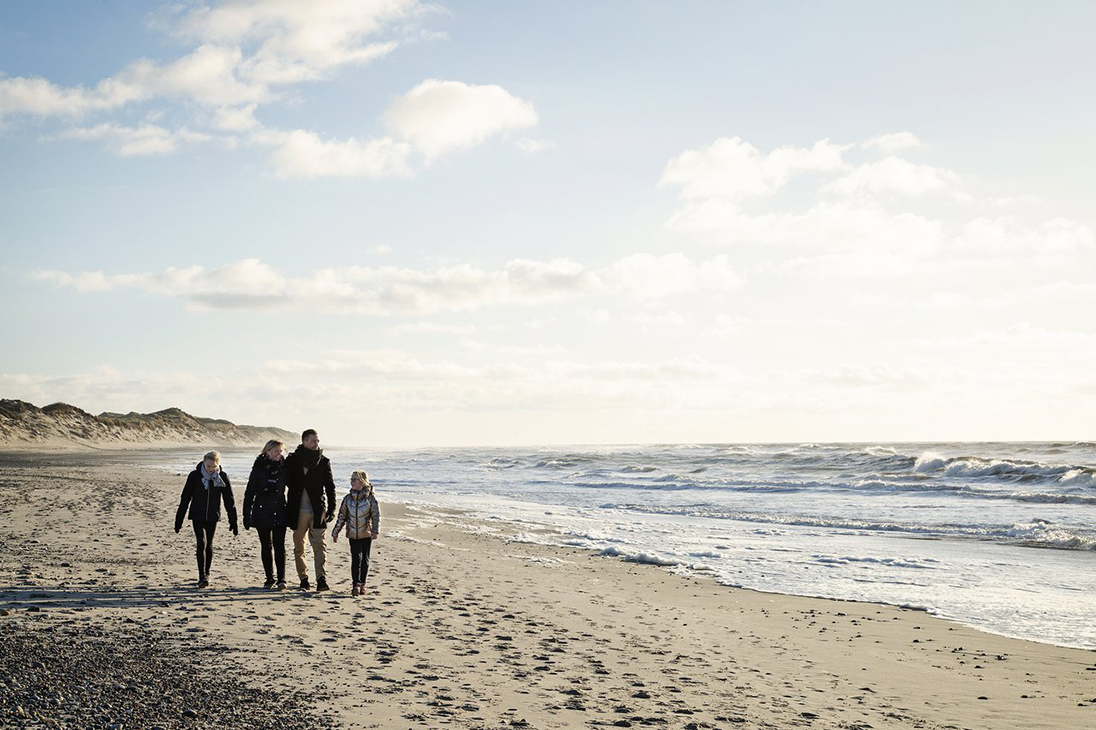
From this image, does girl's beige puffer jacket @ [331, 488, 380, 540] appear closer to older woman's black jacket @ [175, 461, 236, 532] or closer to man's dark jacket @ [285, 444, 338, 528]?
man's dark jacket @ [285, 444, 338, 528]

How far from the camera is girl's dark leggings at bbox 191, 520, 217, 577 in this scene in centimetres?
1019

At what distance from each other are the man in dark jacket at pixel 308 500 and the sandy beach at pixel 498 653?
58 centimetres

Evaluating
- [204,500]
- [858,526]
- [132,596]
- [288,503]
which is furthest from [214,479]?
[858,526]

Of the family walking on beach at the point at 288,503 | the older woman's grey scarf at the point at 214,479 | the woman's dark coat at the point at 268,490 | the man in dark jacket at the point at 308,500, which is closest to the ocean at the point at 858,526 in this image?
the family walking on beach at the point at 288,503

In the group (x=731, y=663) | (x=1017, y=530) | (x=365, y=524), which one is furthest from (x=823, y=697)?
(x=1017, y=530)

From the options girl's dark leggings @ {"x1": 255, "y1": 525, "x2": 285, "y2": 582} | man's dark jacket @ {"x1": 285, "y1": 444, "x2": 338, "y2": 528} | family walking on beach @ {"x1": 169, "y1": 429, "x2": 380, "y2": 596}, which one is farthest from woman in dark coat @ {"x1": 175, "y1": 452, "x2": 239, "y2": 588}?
man's dark jacket @ {"x1": 285, "y1": 444, "x2": 338, "y2": 528}

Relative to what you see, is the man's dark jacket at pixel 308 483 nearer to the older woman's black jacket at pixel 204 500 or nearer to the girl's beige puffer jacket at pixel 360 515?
the girl's beige puffer jacket at pixel 360 515

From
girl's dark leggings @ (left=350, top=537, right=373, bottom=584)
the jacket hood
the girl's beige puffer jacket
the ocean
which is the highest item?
the jacket hood

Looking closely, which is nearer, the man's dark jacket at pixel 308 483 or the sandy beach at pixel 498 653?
the sandy beach at pixel 498 653

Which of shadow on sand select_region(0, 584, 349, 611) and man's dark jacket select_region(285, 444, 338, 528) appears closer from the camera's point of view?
shadow on sand select_region(0, 584, 349, 611)

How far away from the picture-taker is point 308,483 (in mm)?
10570

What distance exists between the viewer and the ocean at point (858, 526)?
12.0 meters

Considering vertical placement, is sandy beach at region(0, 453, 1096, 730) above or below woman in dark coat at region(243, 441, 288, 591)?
below

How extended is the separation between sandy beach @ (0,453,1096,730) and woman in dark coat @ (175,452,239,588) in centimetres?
59
